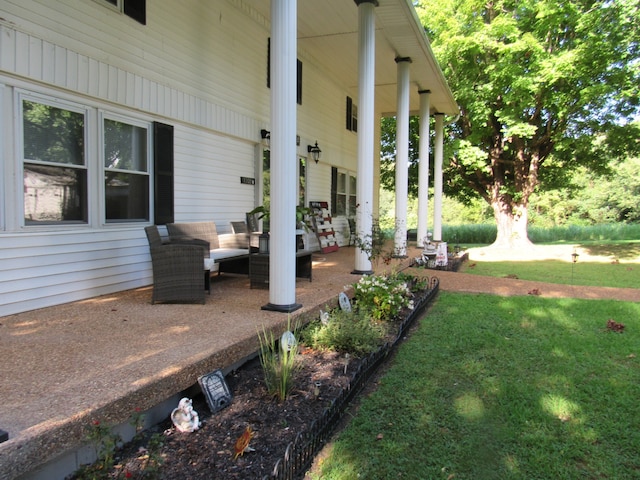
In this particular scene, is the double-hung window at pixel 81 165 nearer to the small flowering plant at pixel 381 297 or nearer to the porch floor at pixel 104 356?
the porch floor at pixel 104 356

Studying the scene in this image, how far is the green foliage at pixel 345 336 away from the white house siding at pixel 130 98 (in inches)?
98.3

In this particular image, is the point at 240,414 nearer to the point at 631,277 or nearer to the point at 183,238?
the point at 183,238

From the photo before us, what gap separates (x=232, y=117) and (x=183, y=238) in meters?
2.38

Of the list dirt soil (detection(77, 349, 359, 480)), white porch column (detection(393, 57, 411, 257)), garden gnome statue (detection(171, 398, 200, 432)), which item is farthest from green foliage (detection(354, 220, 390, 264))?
garden gnome statue (detection(171, 398, 200, 432))

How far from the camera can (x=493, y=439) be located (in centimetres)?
249

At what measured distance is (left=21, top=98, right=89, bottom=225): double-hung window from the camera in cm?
389

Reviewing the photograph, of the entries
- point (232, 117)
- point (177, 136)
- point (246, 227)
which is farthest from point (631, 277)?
point (177, 136)

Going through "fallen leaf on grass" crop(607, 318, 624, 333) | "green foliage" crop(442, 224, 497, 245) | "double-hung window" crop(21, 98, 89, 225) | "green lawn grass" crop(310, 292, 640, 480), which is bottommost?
"green lawn grass" crop(310, 292, 640, 480)

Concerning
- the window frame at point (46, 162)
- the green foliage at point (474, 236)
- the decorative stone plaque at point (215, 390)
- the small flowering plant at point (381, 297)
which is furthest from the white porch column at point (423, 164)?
the green foliage at point (474, 236)

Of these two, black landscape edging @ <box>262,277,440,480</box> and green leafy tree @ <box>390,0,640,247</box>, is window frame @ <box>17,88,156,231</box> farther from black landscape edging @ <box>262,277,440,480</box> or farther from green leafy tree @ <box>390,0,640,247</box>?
green leafy tree @ <box>390,0,640,247</box>

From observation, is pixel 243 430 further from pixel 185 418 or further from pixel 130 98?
pixel 130 98

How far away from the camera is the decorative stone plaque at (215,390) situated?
2.56 metres

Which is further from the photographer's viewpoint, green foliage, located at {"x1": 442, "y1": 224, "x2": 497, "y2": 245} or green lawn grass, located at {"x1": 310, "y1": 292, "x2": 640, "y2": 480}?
green foliage, located at {"x1": 442, "y1": 224, "x2": 497, "y2": 245}

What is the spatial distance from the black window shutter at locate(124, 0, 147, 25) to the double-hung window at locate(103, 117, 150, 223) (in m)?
A: 1.22
